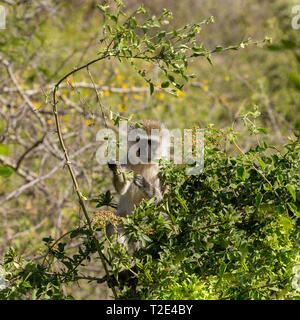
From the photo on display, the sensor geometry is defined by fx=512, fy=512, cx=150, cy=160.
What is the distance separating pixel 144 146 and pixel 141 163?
172 millimetres

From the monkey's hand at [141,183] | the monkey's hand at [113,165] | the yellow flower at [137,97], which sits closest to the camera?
the monkey's hand at [113,165]

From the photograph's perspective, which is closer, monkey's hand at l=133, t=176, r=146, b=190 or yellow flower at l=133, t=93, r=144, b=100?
monkey's hand at l=133, t=176, r=146, b=190

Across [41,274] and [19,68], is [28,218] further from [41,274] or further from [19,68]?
[41,274]

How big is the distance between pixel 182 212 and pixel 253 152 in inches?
19.5

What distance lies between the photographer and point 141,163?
171 inches

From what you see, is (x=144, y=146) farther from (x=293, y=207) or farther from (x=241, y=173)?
(x=293, y=207)

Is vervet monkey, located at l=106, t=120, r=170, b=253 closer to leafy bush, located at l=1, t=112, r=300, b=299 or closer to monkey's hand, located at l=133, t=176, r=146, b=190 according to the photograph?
monkey's hand, located at l=133, t=176, r=146, b=190

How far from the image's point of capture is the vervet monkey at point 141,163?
3.85 metres

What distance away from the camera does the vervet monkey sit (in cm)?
385

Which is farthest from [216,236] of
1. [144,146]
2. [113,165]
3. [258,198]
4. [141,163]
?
[144,146]

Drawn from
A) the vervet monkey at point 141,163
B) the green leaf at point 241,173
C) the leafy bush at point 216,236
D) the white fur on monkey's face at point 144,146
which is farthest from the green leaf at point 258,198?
the white fur on monkey's face at point 144,146

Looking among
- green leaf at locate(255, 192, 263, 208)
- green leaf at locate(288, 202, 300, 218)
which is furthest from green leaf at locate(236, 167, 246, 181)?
green leaf at locate(288, 202, 300, 218)

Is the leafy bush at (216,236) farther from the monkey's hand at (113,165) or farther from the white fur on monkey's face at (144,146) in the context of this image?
the white fur on monkey's face at (144,146)

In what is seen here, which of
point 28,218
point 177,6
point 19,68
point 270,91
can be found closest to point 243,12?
point 177,6
